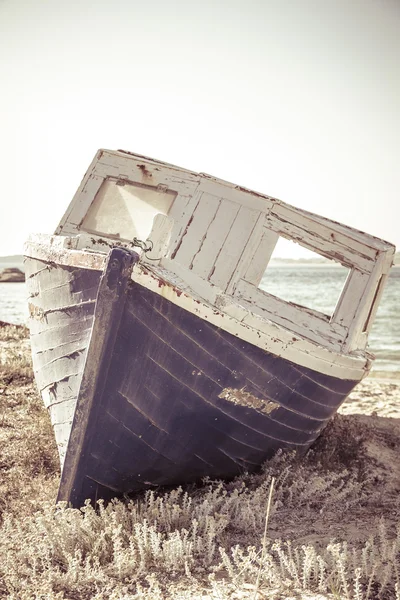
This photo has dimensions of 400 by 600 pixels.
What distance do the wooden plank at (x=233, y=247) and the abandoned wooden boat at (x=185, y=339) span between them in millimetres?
10

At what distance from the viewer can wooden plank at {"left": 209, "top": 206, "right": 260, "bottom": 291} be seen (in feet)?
15.3

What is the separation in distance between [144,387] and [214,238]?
172 cm

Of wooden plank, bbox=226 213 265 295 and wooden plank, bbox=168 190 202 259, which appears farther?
wooden plank, bbox=168 190 202 259

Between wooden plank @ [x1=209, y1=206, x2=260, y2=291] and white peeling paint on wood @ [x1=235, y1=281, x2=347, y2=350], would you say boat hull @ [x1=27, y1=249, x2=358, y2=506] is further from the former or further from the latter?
wooden plank @ [x1=209, y1=206, x2=260, y2=291]

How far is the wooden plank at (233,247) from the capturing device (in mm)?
4656

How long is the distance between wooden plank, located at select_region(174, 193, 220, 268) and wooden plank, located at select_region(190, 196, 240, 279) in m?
0.03

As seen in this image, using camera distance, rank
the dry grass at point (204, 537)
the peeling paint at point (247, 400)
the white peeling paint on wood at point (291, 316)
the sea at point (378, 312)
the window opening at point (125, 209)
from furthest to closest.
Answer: the sea at point (378, 312), the window opening at point (125, 209), the white peeling paint on wood at point (291, 316), the peeling paint at point (247, 400), the dry grass at point (204, 537)

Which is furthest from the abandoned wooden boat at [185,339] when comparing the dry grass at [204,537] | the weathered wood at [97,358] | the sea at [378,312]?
the sea at [378,312]

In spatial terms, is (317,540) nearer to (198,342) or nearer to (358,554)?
(358,554)

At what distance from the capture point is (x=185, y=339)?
3604mm

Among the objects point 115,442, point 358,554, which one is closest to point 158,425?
→ point 115,442

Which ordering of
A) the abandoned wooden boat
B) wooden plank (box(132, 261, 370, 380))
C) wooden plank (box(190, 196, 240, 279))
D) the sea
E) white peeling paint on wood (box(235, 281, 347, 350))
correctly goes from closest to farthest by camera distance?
wooden plank (box(132, 261, 370, 380))
the abandoned wooden boat
white peeling paint on wood (box(235, 281, 347, 350))
wooden plank (box(190, 196, 240, 279))
the sea

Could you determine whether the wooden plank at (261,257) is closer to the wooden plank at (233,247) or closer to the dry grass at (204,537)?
the wooden plank at (233,247)

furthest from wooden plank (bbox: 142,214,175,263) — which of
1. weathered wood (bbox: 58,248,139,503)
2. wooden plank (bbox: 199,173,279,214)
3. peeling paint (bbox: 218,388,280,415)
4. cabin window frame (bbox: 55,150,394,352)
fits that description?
wooden plank (bbox: 199,173,279,214)
